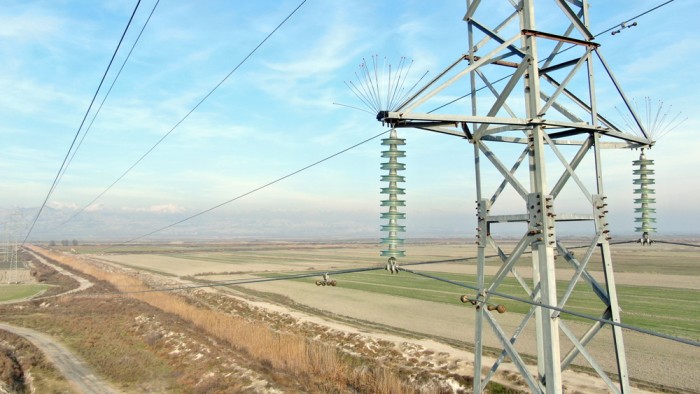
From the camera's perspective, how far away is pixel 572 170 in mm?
8609

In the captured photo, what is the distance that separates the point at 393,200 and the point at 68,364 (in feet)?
72.2

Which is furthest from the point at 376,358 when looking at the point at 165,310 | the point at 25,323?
the point at 25,323

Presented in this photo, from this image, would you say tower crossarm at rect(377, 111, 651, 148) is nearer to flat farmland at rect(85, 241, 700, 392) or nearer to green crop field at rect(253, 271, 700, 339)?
flat farmland at rect(85, 241, 700, 392)

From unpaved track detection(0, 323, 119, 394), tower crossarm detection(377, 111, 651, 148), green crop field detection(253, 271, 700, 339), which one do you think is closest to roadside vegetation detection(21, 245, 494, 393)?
unpaved track detection(0, 323, 119, 394)

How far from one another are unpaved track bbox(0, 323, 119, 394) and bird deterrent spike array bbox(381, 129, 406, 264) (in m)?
16.4

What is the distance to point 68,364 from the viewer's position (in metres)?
23.9

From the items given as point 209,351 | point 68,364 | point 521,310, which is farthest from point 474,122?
point 521,310

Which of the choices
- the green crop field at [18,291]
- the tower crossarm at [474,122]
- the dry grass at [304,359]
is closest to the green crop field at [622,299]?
the dry grass at [304,359]

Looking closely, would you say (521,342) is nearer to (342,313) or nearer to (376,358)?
(376,358)

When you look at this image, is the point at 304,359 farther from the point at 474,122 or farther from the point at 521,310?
the point at 521,310

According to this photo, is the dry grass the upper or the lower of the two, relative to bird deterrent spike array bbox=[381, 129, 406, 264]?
lower

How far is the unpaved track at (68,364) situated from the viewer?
67.3ft

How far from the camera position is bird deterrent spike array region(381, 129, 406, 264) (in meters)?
8.88

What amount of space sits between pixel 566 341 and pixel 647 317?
1072 centimetres
